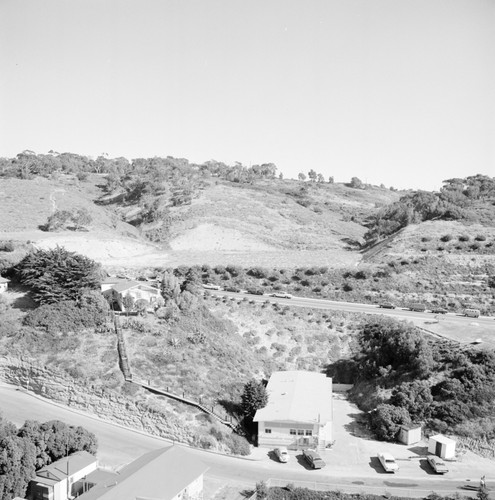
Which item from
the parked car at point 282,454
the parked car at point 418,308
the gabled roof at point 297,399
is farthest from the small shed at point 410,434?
the parked car at point 418,308

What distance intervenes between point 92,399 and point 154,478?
455 inches

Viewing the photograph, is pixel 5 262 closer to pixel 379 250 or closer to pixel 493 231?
pixel 379 250

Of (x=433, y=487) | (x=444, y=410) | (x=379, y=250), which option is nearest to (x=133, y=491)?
(x=433, y=487)

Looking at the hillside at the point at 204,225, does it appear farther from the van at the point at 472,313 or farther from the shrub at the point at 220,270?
the van at the point at 472,313

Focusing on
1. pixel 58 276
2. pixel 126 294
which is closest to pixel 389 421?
pixel 126 294

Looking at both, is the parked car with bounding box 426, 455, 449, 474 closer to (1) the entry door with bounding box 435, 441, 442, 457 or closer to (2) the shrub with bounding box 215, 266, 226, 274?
(1) the entry door with bounding box 435, 441, 442, 457

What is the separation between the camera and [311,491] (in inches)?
1072

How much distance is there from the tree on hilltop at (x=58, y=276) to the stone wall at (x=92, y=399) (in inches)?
264

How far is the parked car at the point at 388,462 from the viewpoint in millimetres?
29852

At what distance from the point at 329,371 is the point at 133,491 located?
24.2 m

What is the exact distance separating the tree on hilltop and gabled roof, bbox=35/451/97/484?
17.9 m

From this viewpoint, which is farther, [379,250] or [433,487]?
[379,250]

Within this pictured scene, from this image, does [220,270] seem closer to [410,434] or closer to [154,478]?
[410,434]

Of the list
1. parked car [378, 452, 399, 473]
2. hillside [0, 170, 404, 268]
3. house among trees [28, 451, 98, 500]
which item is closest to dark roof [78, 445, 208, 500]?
house among trees [28, 451, 98, 500]
